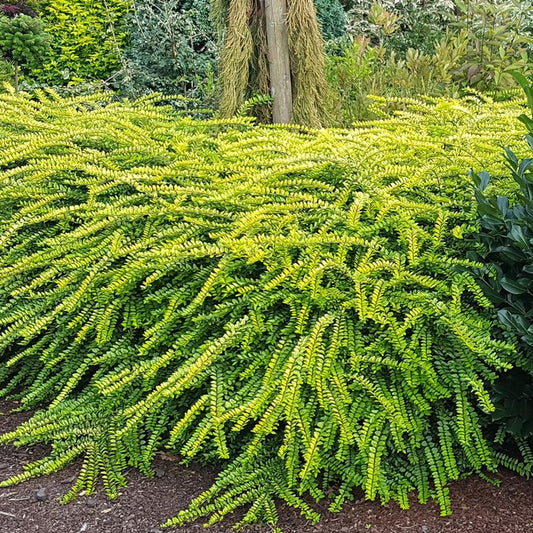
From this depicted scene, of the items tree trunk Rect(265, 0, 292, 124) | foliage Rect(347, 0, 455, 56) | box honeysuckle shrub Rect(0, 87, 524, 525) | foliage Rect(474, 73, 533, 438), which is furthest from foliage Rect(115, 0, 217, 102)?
foliage Rect(474, 73, 533, 438)

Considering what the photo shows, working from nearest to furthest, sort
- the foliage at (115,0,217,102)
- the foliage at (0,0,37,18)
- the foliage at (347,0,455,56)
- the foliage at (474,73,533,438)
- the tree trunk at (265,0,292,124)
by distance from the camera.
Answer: the foliage at (474,73,533,438) < the tree trunk at (265,0,292,124) < the foliage at (347,0,455,56) < the foliage at (115,0,217,102) < the foliage at (0,0,37,18)

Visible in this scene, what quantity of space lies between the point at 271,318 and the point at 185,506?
688mm

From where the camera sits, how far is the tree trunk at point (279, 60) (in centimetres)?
408

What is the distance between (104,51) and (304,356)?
8122mm

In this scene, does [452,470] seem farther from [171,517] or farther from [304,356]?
[171,517]

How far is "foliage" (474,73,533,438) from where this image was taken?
203 cm

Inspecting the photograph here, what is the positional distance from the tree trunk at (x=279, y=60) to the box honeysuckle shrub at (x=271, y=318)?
145cm

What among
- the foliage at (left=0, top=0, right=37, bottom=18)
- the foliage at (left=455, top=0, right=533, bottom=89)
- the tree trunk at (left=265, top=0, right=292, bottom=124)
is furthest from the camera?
the foliage at (left=0, top=0, right=37, bottom=18)

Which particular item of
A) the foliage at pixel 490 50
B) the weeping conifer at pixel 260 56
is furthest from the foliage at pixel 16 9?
the foliage at pixel 490 50

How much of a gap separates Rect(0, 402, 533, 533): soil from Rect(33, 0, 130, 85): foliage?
7.53m

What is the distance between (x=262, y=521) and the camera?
209cm

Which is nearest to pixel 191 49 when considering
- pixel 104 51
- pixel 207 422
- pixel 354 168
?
pixel 104 51

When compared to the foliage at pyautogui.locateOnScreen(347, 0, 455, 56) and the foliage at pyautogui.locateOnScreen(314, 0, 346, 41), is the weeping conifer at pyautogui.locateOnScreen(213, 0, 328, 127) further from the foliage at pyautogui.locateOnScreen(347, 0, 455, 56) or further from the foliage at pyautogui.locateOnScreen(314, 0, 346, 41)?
the foliage at pyautogui.locateOnScreen(314, 0, 346, 41)

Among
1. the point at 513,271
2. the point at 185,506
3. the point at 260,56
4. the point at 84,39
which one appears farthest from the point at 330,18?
the point at 185,506
